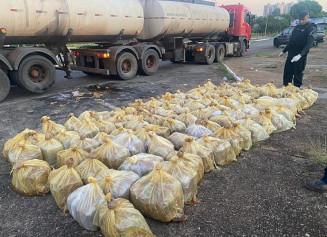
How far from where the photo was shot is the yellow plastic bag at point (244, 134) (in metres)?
4.09

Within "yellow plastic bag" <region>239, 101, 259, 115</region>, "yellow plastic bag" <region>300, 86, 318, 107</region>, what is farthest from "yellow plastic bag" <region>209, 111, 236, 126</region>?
"yellow plastic bag" <region>300, 86, 318, 107</region>

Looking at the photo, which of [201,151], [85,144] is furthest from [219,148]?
[85,144]

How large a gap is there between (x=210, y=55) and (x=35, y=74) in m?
9.65

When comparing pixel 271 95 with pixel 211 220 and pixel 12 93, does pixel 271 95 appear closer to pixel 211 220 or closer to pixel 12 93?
pixel 211 220

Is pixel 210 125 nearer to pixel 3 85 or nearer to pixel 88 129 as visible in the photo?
pixel 88 129

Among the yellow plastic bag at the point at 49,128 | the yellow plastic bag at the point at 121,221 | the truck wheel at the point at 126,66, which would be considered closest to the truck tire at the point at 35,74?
the truck wheel at the point at 126,66

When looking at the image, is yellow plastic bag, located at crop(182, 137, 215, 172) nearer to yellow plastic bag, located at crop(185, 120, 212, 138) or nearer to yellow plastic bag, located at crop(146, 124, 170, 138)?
yellow plastic bag, located at crop(185, 120, 212, 138)

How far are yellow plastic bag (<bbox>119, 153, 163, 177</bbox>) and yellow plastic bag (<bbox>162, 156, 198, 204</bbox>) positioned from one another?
184mm

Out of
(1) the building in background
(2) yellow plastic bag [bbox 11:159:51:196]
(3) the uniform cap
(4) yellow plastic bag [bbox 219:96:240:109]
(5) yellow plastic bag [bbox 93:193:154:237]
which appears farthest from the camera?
(1) the building in background

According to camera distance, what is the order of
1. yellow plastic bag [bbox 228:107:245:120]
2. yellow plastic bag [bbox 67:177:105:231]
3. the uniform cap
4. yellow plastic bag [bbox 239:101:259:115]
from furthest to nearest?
the uniform cap
yellow plastic bag [bbox 239:101:259:115]
yellow plastic bag [bbox 228:107:245:120]
yellow plastic bag [bbox 67:177:105:231]

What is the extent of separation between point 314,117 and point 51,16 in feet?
23.3

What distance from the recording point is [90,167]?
9.80ft

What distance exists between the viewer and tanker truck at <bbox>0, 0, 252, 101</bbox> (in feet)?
23.9

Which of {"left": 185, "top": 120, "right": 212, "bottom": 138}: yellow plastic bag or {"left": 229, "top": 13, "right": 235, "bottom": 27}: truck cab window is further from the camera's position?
{"left": 229, "top": 13, "right": 235, "bottom": 27}: truck cab window
